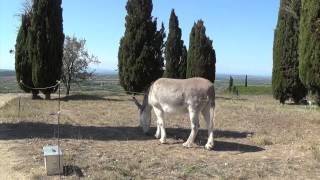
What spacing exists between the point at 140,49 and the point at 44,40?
5559 mm

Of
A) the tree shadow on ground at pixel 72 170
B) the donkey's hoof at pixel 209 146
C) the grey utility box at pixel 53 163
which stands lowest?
the donkey's hoof at pixel 209 146

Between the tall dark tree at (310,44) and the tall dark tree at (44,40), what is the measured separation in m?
16.7

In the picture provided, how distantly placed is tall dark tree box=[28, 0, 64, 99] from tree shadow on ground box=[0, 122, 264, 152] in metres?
12.5

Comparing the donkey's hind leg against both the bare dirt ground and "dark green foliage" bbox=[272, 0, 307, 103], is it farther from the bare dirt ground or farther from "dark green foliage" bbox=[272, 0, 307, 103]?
"dark green foliage" bbox=[272, 0, 307, 103]

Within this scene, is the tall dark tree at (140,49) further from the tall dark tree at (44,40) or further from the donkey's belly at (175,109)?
the donkey's belly at (175,109)

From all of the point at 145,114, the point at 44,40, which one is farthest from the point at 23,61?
the point at 145,114

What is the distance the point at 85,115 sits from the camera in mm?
20922

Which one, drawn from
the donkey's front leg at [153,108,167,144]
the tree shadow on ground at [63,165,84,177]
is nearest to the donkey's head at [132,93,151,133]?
the donkey's front leg at [153,108,167,144]

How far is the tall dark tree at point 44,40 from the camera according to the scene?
97.2 ft

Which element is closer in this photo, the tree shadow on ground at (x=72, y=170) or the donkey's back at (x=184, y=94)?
the tree shadow on ground at (x=72, y=170)

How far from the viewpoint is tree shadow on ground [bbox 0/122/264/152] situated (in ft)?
47.9

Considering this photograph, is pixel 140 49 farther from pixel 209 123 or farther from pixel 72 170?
pixel 72 170

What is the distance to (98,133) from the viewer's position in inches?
625

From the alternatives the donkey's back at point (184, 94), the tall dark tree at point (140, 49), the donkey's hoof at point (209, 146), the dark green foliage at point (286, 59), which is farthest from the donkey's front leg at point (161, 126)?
the tall dark tree at point (140, 49)
